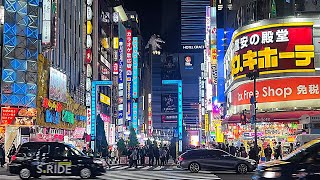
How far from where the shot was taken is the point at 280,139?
40.8 metres

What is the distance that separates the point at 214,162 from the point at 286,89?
17.8 m

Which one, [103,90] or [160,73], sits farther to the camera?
[160,73]

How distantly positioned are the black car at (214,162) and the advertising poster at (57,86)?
934 inches

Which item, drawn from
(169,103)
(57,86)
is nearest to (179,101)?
(57,86)

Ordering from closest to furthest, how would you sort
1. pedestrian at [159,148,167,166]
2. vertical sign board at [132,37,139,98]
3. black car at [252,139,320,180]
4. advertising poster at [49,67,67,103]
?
black car at [252,139,320,180]
pedestrian at [159,148,167,166]
advertising poster at [49,67,67,103]
vertical sign board at [132,37,139,98]

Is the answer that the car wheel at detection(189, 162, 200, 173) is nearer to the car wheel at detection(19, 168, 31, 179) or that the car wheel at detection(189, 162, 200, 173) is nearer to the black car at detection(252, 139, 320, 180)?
the car wheel at detection(19, 168, 31, 179)

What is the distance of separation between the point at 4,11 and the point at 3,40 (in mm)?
2499

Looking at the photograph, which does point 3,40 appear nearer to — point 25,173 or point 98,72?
point 25,173

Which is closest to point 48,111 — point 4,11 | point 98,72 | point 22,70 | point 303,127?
point 22,70

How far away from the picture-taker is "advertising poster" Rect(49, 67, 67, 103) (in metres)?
47.6

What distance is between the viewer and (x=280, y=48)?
137ft

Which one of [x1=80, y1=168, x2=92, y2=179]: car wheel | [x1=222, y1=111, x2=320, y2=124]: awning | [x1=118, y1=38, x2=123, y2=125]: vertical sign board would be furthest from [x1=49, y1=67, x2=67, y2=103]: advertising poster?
[x1=118, y1=38, x2=123, y2=125]: vertical sign board

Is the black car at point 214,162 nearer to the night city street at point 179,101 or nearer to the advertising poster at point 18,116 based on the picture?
the night city street at point 179,101

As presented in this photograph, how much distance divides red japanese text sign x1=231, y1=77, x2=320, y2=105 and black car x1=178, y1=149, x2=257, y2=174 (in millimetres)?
16953
